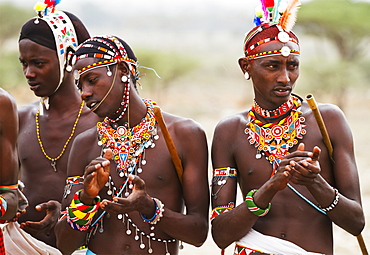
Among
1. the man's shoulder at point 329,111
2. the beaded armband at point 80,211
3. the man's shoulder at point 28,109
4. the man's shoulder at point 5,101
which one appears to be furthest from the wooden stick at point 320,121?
the man's shoulder at point 28,109

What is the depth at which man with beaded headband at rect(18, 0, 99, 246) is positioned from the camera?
5316 millimetres

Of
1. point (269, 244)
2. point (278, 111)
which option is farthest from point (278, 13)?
point (269, 244)

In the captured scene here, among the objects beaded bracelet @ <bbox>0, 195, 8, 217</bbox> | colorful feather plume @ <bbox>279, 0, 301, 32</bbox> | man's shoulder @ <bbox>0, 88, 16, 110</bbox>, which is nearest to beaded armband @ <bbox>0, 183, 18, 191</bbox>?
beaded bracelet @ <bbox>0, 195, 8, 217</bbox>

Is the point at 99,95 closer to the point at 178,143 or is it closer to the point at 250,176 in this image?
the point at 178,143

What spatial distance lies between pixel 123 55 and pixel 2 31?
25431mm

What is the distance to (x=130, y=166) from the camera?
15.8ft

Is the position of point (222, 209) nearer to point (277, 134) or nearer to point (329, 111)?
point (277, 134)

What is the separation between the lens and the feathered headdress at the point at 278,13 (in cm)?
479

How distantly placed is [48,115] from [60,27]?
27.7 inches

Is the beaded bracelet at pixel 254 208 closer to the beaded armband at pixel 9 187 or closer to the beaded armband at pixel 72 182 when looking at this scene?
the beaded armband at pixel 72 182

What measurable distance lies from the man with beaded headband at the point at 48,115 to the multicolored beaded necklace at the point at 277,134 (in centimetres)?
129

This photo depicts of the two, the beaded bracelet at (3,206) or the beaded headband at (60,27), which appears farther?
the beaded headband at (60,27)

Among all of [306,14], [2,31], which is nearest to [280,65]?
[306,14]

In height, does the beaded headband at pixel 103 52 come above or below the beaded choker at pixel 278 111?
above
